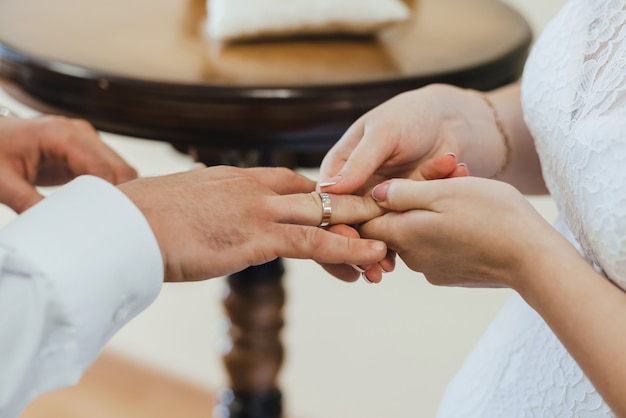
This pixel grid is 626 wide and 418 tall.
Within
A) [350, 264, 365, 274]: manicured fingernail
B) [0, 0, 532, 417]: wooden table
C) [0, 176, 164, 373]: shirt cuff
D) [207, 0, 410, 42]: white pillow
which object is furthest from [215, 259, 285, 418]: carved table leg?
[0, 176, 164, 373]: shirt cuff

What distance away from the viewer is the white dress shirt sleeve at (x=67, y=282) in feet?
1.77

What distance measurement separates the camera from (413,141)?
80cm

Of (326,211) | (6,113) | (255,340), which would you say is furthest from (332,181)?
(255,340)

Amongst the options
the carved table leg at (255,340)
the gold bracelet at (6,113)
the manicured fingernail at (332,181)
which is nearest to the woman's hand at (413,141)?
the manicured fingernail at (332,181)

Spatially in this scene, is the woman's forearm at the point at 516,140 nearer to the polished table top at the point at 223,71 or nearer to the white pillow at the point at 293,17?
the polished table top at the point at 223,71

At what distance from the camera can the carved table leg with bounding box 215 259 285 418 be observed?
1.27 metres

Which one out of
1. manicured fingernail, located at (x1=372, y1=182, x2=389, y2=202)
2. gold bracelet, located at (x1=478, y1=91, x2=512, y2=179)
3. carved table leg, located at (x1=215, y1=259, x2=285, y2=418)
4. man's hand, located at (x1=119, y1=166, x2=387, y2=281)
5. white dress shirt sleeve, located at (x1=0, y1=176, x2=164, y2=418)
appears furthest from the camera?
carved table leg, located at (x1=215, y1=259, x2=285, y2=418)

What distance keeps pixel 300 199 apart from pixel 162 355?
4.43ft

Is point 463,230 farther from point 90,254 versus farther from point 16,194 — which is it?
point 16,194

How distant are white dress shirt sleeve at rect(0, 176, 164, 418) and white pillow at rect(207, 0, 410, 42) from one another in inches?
18.2

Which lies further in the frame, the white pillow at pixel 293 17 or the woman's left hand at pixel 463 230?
the white pillow at pixel 293 17

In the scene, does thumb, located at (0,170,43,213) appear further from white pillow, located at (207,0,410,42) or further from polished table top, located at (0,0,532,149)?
white pillow, located at (207,0,410,42)

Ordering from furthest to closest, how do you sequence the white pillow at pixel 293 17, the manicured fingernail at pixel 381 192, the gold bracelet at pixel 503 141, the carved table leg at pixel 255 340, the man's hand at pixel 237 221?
the carved table leg at pixel 255 340
the white pillow at pixel 293 17
the gold bracelet at pixel 503 141
the manicured fingernail at pixel 381 192
the man's hand at pixel 237 221

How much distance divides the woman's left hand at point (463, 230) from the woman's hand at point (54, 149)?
0.95 feet
